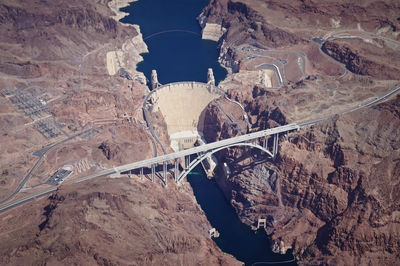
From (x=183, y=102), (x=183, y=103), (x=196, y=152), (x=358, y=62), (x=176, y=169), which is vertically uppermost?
(x=358, y=62)

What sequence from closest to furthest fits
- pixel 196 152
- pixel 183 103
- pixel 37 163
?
pixel 37 163
pixel 196 152
pixel 183 103

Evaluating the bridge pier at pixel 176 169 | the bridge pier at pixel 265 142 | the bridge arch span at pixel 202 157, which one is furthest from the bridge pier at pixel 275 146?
the bridge pier at pixel 176 169

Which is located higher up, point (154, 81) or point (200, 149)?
point (154, 81)

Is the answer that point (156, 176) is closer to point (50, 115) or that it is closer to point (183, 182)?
point (183, 182)

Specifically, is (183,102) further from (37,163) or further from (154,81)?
(37,163)

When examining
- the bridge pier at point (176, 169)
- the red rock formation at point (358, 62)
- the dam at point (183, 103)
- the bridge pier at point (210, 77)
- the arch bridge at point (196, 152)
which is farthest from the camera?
the bridge pier at point (210, 77)

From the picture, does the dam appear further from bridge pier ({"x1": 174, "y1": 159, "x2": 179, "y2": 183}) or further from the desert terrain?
bridge pier ({"x1": 174, "y1": 159, "x2": 179, "y2": 183})

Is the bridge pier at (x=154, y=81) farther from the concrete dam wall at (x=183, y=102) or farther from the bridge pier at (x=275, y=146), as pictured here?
the bridge pier at (x=275, y=146)

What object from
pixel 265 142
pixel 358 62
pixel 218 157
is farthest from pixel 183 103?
pixel 358 62

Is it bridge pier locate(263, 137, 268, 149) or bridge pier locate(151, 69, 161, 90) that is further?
bridge pier locate(151, 69, 161, 90)

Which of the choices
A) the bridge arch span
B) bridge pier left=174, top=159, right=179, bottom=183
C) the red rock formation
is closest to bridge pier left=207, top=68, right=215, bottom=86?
the red rock formation

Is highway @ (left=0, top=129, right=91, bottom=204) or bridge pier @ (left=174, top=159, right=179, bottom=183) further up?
highway @ (left=0, top=129, right=91, bottom=204)

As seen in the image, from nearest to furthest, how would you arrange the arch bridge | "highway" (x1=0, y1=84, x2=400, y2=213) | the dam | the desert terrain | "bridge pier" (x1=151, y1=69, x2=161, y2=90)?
the desert terrain
"highway" (x1=0, y1=84, x2=400, y2=213)
the arch bridge
the dam
"bridge pier" (x1=151, y1=69, x2=161, y2=90)

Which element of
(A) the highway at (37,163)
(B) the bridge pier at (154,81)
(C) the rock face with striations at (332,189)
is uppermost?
(B) the bridge pier at (154,81)
